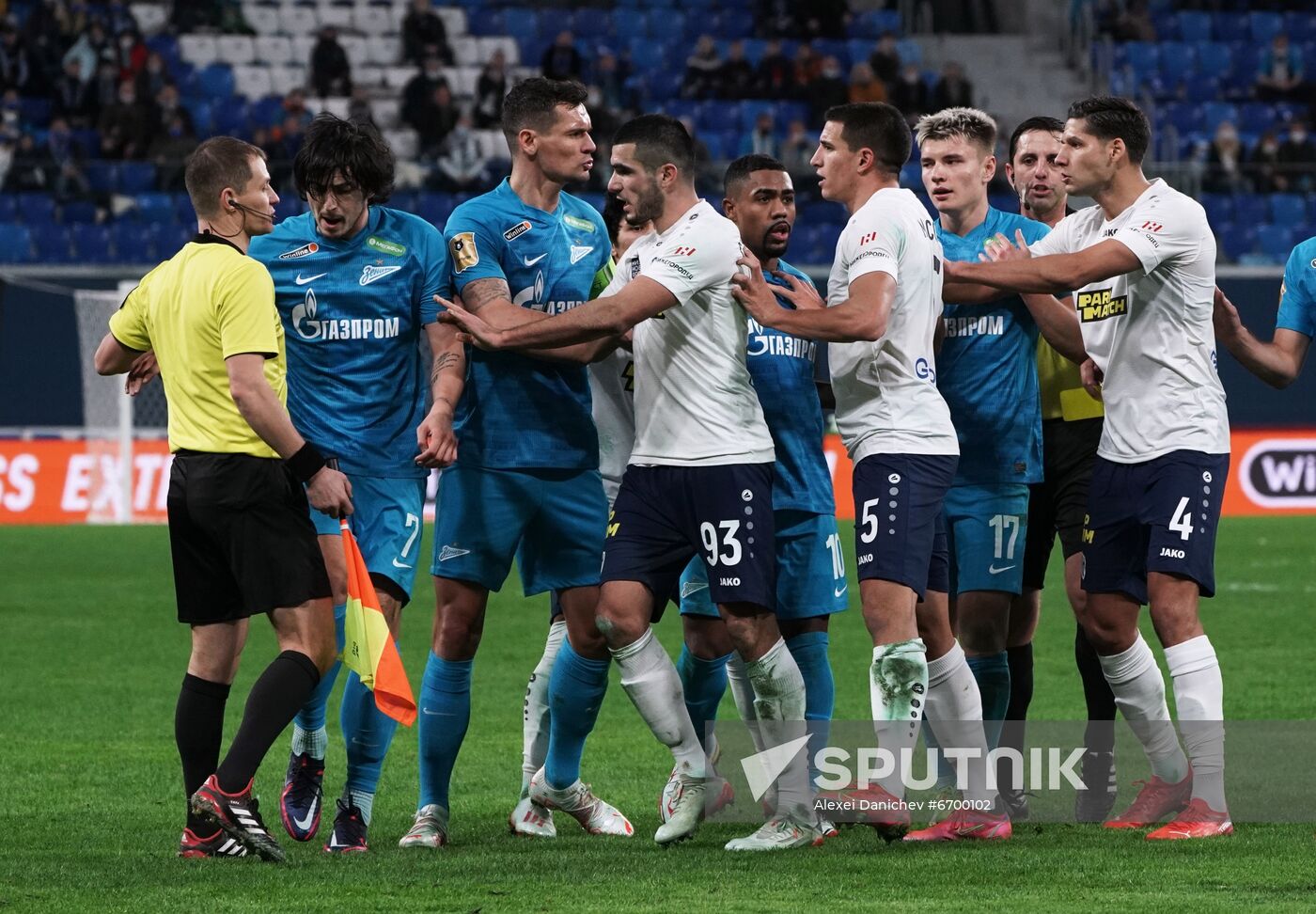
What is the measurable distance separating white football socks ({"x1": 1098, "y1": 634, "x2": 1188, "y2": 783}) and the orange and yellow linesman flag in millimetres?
2280

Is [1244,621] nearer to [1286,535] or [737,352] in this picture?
[1286,535]

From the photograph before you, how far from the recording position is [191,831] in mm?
5375

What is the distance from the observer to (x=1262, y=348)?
628 cm

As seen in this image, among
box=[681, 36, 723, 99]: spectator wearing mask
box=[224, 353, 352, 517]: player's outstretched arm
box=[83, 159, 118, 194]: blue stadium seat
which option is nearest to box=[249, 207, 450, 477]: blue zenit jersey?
box=[224, 353, 352, 517]: player's outstretched arm

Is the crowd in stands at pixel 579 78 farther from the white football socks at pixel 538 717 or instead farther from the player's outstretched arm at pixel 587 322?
the player's outstretched arm at pixel 587 322

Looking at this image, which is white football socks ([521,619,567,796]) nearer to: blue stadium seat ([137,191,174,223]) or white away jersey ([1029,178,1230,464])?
white away jersey ([1029,178,1230,464])

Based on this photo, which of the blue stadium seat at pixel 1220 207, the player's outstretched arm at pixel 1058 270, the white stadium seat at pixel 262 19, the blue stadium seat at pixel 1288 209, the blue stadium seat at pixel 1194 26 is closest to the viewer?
the player's outstretched arm at pixel 1058 270

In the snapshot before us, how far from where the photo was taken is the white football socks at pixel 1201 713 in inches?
222

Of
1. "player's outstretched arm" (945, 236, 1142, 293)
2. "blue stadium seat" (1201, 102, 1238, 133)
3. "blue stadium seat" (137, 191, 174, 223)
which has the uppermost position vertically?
"blue stadium seat" (1201, 102, 1238, 133)

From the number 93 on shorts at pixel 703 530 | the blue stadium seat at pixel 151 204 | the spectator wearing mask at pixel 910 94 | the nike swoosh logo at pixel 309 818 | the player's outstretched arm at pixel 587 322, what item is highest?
the spectator wearing mask at pixel 910 94

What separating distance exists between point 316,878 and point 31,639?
21.9 ft

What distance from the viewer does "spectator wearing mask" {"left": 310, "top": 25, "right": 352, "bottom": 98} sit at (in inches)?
860

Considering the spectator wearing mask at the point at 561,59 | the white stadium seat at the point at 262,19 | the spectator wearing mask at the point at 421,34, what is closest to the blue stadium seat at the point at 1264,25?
the spectator wearing mask at the point at 561,59

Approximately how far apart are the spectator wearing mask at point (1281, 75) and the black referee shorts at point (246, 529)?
2163 centimetres
